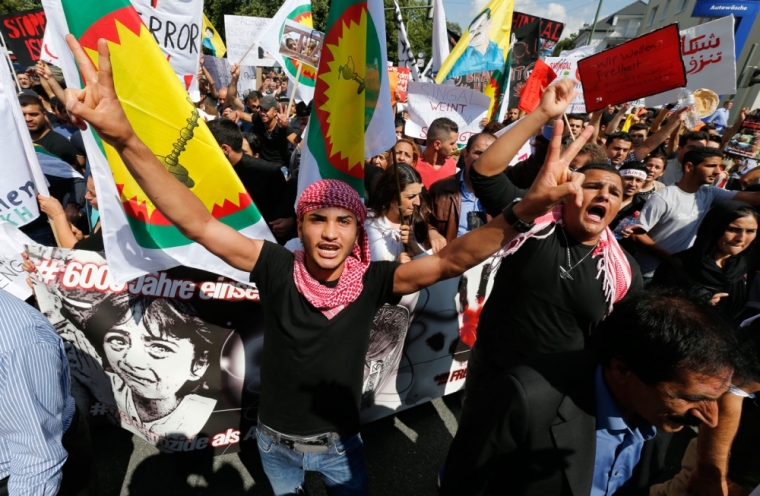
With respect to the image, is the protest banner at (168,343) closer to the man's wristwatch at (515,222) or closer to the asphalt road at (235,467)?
the asphalt road at (235,467)

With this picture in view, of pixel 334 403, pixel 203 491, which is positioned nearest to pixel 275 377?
pixel 334 403

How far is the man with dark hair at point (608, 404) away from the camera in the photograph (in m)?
1.09

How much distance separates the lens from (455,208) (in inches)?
135

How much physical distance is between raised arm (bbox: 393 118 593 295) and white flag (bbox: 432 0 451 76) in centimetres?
470

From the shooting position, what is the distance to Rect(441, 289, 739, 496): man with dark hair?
3.57 ft

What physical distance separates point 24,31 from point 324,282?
24.8ft

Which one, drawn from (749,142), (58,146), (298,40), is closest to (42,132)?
(58,146)

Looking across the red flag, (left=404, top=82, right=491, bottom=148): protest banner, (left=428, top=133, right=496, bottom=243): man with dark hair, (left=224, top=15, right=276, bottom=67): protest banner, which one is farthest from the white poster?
(left=224, top=15, right=276, bottom=67): protest banner

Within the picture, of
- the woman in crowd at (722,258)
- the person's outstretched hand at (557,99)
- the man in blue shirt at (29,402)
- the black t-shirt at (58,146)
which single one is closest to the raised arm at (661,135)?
the woman in crowd at (722,258)

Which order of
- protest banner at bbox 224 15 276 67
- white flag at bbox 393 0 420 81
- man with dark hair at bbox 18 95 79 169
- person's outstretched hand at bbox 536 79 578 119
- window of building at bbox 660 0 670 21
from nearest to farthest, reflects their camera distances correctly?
1. person's outstretched hand at bbox 536 79 578 119
2. man with dark hair at bbox 18 95 79 169
3. white flag at bbox 393 0 420 81
4. protest banner at bbox 224 15 276 67
5. window of building at bbox 660 0 670 21

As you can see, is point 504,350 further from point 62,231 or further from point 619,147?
point 619,147

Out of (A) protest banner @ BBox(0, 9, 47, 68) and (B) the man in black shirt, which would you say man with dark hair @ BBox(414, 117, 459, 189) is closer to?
(B) the man in black shirt

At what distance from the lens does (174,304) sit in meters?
2.20

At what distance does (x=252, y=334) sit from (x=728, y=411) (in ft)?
7.03
